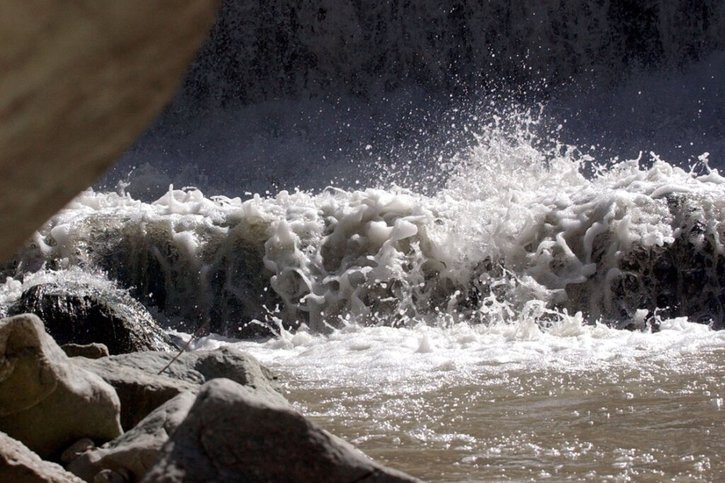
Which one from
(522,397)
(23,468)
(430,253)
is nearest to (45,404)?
(23,468)

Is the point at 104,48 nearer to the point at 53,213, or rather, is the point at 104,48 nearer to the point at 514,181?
the point at 53,213

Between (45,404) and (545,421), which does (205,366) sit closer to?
(45,404)

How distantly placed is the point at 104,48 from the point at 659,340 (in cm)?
574

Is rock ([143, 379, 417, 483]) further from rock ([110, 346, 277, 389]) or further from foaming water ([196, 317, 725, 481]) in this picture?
rock ([110, 346, 277, 389])

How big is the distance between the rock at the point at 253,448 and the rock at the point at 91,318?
421cm

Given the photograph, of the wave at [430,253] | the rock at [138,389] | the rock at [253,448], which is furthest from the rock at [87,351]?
the wave at [430,253]

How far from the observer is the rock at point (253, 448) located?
49.4 inches

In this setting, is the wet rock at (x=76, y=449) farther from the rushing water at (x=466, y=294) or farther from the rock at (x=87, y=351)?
the rock at (x=87, y=351)

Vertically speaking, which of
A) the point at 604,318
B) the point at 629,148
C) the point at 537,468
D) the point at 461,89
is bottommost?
the point at 537,468

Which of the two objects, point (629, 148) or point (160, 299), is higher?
point (629, 148)

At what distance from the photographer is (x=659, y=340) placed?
570 cm

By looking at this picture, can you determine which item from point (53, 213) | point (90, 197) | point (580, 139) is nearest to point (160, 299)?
point (90, 197)

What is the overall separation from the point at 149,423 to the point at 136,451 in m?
0.09

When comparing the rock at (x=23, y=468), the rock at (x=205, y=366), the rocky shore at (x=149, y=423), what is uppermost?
the rock at (x=205, y=366)
